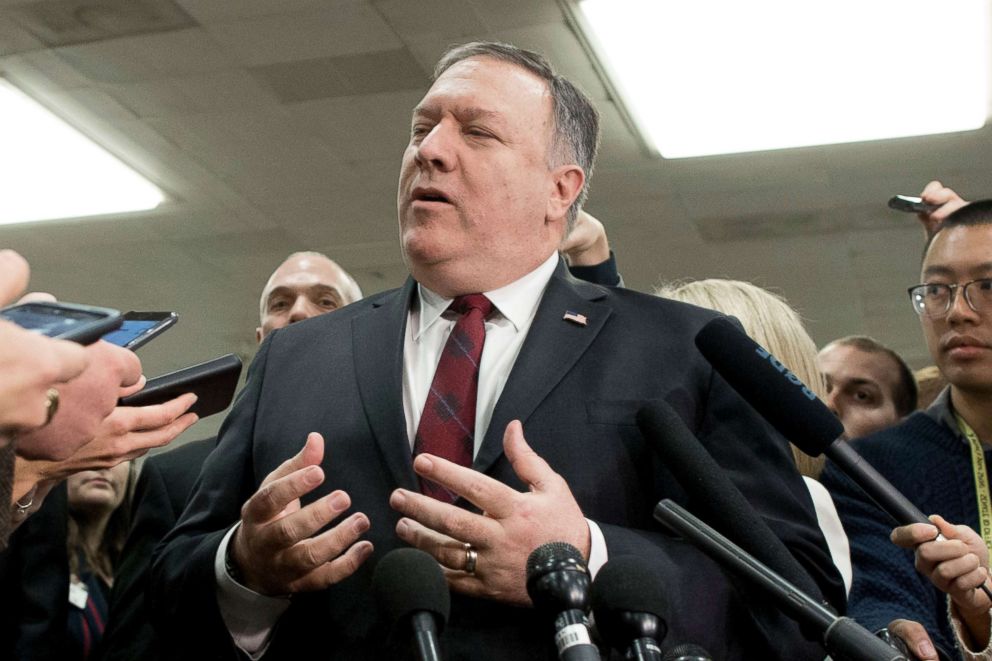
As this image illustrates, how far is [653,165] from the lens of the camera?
5.49 m

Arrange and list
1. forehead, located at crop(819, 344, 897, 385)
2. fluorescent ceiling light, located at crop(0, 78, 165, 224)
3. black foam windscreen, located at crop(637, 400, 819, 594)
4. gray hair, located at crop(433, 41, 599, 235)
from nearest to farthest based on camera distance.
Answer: black foam windscreen, located at crop(637, 400, 819, 594), gray hair, located at crop(433, 41, 599, 235), forehead, located at crop(819, 344, 897, 385), fluorescent ceiling light, located at crop(0, 78, 165, 224)

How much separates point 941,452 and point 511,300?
104 centimetres

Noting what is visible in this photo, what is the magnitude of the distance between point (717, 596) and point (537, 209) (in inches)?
27.7

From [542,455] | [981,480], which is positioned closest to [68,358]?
[542,455]

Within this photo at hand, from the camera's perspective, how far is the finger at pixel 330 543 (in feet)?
4.60

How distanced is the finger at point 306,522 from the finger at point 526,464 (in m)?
0.20

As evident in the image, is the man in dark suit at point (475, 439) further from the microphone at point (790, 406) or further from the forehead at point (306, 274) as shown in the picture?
the forehead at point (306, 274)

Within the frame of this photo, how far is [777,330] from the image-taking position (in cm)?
241

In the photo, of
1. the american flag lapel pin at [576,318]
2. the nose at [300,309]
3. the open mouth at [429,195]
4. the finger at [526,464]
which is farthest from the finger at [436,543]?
the nose at [300,309]

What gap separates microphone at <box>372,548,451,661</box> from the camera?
1.04 metres

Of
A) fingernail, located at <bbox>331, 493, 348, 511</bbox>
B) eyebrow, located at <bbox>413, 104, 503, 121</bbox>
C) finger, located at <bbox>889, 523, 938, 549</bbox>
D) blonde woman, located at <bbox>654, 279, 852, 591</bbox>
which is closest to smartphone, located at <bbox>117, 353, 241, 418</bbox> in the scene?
fingernail, located at <bbox>331, 493, 348, 511</bbox>

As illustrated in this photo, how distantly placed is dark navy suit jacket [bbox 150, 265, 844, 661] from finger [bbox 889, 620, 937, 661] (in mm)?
Answer: 302

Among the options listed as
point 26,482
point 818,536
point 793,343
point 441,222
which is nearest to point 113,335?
point 26,482

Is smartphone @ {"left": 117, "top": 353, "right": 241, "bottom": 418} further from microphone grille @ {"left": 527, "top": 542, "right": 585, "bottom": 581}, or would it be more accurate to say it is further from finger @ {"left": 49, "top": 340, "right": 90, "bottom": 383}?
microphone grille @ {"left": 527, "top": 542, "right": 585, "bottom": 581}
